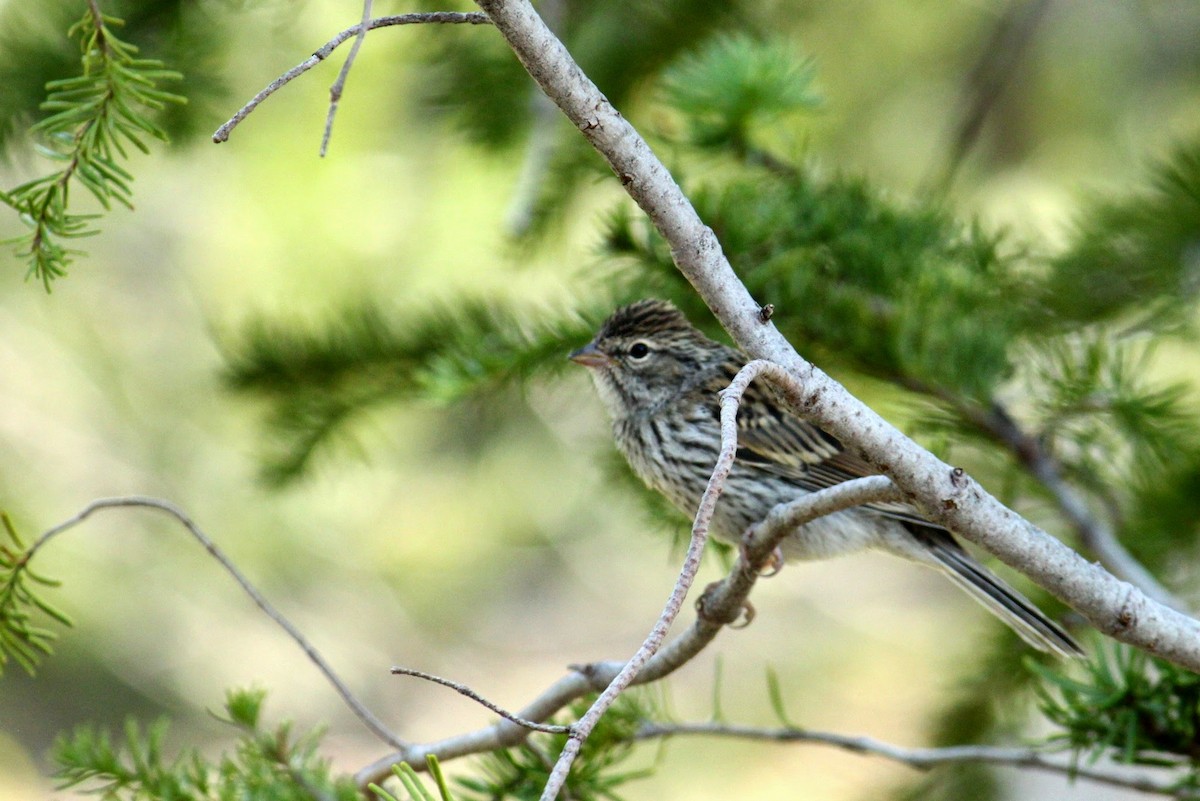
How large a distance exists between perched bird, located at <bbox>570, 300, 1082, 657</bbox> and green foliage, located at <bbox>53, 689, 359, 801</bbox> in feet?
4.25

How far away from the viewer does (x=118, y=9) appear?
3215 millimetres

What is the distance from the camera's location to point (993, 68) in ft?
16.6

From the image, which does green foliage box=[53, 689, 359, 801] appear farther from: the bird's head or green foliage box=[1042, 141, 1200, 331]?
green foliage box=[1042, 141, 1200, 331]

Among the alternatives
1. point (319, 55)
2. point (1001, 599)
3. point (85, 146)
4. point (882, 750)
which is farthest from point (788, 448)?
point (319, 55)

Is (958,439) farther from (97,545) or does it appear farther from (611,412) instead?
(97,545)

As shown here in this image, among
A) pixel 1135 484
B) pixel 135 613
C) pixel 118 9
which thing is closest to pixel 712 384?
pixel 1135 484

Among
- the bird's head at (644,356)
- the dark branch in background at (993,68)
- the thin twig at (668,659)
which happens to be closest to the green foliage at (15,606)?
the thin twig at (668,659)

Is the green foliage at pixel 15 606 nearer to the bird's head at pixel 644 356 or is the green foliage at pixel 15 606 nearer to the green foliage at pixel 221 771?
the green foliage at pixel 221 771

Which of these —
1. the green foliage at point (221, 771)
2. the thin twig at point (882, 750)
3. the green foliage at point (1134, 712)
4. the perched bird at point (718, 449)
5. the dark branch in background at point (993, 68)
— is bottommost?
the green foliage at point (221, 771)

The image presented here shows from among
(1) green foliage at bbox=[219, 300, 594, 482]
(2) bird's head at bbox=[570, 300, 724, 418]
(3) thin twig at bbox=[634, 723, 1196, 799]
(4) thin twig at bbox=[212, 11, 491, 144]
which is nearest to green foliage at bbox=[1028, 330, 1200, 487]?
(3) thin twig at bbox=[634, 723, 1196, 799]

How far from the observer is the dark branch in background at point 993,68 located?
4.50 m

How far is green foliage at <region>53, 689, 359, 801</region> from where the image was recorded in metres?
2.45

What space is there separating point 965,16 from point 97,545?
461cm

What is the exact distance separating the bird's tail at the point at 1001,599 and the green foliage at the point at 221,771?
1.71 m
